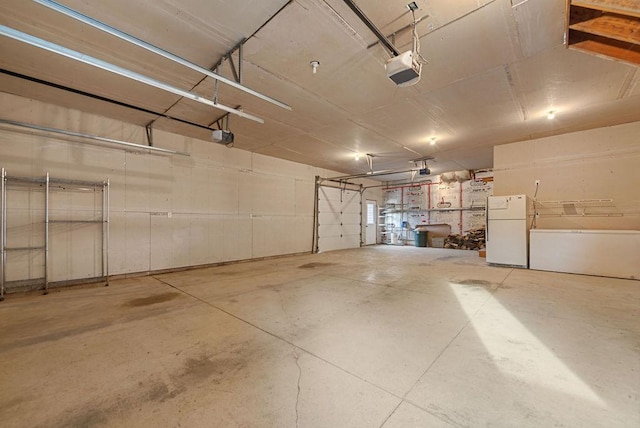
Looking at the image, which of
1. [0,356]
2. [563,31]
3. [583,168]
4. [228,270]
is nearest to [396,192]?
[583,168]

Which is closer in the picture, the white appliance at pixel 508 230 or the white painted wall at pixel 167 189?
the white painted wall at pixel 167 189

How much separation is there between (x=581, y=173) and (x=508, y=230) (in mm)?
1901

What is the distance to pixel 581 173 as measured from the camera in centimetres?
551

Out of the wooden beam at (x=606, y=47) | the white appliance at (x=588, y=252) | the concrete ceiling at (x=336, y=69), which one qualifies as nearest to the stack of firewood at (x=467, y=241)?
the white appliance at (x=588, y=252)

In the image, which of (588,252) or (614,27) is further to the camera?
(588,252)

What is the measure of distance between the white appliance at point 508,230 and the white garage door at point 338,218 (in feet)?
16.3

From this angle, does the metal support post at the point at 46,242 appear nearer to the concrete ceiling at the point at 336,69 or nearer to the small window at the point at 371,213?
the concrete ceiling at the point at 336,69

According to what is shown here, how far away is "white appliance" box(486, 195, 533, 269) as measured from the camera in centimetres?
563

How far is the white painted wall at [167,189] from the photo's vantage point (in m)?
4.11

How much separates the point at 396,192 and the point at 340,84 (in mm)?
9228

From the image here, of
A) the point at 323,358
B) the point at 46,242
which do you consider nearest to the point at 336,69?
the point at 323,358

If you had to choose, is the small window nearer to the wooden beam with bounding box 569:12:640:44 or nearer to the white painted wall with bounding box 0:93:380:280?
the white painted wall with bounding box 0:93:380:280

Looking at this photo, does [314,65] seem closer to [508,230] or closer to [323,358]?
[323,358]

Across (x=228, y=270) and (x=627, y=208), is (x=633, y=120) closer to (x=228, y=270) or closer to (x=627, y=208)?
(x=627, y=208)
